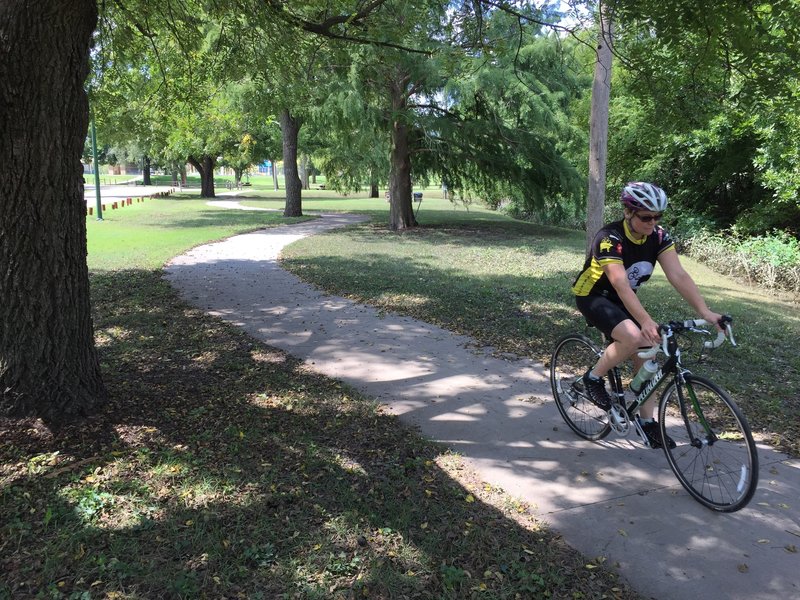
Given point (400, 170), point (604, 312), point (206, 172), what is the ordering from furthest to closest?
point (206, 172) → point (400, 170) → point (604, 312)

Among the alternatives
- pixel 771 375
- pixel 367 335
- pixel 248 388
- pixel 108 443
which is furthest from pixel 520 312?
pixel 108 443

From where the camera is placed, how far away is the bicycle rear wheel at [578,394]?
14.6 feet

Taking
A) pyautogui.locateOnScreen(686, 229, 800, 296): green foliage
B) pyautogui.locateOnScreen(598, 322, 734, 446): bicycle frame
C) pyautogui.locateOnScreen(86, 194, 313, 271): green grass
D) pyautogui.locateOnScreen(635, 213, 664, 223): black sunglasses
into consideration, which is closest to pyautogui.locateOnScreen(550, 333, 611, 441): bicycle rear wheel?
pyautogui.locateOnScreen(598, 322, 734, 446): bicycle frame

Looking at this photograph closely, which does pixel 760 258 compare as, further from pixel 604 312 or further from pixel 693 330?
pixel 693 330

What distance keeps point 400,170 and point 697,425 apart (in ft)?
62.4

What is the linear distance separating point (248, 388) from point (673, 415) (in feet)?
11.5

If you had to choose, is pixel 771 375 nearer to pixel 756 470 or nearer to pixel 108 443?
pixel 756 470

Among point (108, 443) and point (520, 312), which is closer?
point (108, 443)

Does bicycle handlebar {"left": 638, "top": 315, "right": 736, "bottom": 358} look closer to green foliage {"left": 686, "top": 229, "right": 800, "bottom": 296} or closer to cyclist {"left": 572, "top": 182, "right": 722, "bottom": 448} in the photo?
cyclist {"left": 572, "top": 182, "right": 722, "bottom": 448}

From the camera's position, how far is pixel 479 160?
67.9ft

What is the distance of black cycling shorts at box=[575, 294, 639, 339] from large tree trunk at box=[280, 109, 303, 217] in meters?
22.7

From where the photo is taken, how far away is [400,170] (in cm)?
2181

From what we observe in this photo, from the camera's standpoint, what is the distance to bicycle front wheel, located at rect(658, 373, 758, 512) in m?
3.31

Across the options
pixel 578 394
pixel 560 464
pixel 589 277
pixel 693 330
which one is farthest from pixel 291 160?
pixel 693 330
